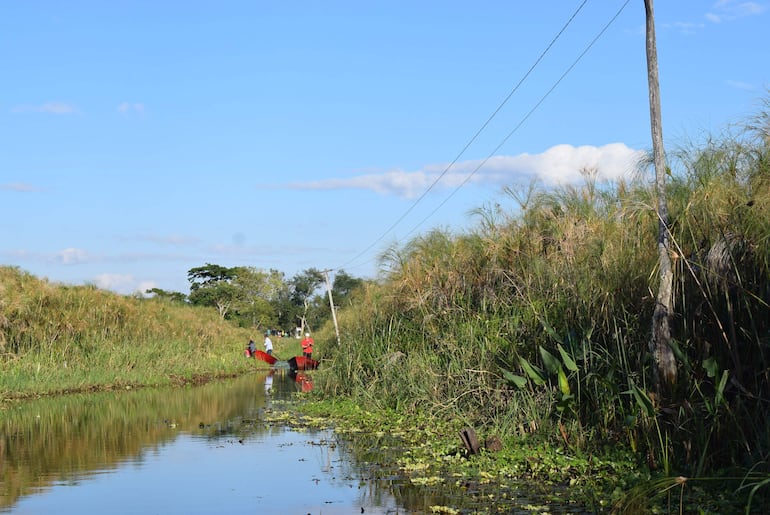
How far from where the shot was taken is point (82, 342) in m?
29.5

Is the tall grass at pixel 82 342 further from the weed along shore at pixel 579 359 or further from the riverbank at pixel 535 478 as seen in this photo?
the riverbank at pixel 535 478

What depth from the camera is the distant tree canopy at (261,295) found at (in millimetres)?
81375

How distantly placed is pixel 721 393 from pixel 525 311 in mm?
5706

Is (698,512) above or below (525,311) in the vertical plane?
below

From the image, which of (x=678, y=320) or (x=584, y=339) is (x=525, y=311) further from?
(x=678, y=320)

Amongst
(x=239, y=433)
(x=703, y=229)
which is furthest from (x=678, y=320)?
(x=239, y=433)

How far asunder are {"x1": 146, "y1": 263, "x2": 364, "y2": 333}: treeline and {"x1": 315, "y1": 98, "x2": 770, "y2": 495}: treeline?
54.7 meters

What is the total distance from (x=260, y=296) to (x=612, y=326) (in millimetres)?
A: 83989

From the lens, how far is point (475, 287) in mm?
17844

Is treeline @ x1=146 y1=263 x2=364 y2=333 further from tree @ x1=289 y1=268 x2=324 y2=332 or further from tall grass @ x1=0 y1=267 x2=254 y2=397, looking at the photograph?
tall grass @ x1=0 y1=267 x2=254 y2=397

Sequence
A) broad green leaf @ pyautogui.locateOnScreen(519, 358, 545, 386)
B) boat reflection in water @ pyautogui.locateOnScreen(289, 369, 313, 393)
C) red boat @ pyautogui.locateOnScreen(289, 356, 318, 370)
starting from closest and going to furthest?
broad green leaf @ pyautogui.locateOnScreen(519, 358, 545, 386), boat reflection in water @ pyautogui.locateOnScreen(289, 369, 313, 393), red boat @ pyautogui.locateOnScreen(289, 356, 318, 370)

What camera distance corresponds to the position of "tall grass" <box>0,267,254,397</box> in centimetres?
2662

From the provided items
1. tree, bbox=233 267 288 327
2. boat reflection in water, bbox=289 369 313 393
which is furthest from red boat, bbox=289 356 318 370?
tree, bbox=233 267 288 327

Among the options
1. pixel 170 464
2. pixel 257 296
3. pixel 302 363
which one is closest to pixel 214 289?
pixel 257 296
